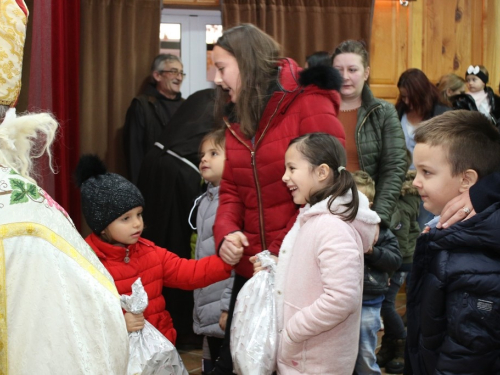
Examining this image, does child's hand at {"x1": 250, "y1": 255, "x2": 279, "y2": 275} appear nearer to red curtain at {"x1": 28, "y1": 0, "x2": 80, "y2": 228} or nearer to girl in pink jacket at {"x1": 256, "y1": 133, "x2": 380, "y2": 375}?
girl in pink jacket at {"x1": 256, "y1": 133, "x2": 380, "y2": 375}

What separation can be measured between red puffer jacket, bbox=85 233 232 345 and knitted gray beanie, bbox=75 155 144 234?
0.09m

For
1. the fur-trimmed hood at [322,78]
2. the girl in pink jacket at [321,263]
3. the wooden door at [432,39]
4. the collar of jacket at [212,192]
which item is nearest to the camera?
the girl in pink jacket at [321,263]

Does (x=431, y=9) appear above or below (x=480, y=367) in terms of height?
above

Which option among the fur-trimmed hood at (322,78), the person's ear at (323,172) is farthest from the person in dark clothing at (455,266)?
the fur-trimmed hood at (322,78)

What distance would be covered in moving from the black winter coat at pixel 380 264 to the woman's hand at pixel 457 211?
4.42 feet

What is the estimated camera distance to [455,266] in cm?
184

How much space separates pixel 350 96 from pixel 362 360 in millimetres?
1409

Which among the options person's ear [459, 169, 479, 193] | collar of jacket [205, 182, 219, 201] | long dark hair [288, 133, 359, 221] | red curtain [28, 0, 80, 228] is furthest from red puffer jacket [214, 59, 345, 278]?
collar of jacket [205, 182, 219, 201]

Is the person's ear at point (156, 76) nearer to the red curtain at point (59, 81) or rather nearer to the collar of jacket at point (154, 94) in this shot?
the collar of jacket at point (154, 94)

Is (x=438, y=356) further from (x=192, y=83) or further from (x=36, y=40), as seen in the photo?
(x=192, y=83)

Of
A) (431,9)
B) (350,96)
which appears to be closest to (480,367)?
(350,96)

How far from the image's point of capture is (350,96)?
12.5 ft

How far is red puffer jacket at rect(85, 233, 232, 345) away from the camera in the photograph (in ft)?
8.92

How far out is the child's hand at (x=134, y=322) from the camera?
2.41m
